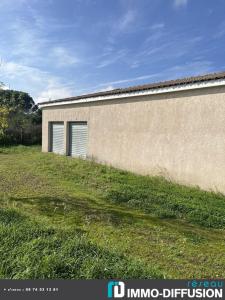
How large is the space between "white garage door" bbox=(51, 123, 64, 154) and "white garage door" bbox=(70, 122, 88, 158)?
122cm

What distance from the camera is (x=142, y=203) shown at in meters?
8.23

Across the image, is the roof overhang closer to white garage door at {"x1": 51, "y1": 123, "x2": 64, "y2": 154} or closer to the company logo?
white garage door at {"x1": 51, "y1": 123, "x2": 64, "y2": 154}

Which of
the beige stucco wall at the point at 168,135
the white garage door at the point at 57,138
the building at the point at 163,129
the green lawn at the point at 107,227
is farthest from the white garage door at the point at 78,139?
the green lawn at the point at 107,227

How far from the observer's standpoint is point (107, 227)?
20.9 feet

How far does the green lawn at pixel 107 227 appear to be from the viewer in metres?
4.05

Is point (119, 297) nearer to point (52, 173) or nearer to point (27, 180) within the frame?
point (27, 180)

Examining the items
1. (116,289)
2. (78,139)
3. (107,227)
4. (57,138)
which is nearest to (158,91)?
(107,227)

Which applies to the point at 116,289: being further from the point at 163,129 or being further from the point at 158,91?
the point at 158,91

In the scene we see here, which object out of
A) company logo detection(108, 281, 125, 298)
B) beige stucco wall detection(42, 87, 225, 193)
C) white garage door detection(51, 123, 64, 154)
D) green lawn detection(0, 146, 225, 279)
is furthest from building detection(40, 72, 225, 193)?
company logo detection(108, 281, 125, 298)

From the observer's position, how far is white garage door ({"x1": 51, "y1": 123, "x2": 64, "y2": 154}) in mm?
19616

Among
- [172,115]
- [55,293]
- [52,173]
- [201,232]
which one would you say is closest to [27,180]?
[52,173]

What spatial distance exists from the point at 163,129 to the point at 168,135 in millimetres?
357

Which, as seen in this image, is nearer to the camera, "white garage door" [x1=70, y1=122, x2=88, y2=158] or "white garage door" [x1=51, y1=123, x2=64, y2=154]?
"white garage door" [x1=70, y1=122, x2=88, y2=158]

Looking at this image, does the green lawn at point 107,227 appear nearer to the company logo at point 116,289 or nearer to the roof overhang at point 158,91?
the company logo at point 116,289
